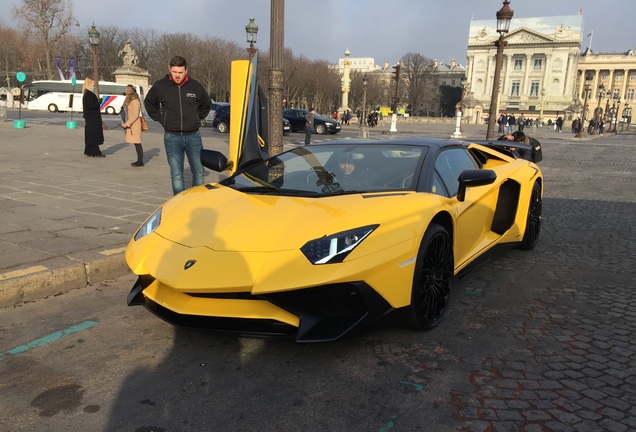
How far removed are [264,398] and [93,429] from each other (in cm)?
78

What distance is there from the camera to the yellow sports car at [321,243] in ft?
8.66

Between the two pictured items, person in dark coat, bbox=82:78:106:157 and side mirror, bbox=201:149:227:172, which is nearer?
side mirror, bbox=201:149:227:172

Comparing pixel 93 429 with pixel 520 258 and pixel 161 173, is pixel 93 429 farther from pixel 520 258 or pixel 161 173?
pixel 161 173

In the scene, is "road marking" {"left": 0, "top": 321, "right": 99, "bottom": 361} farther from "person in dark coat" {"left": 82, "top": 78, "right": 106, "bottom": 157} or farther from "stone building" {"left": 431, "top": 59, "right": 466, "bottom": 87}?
"stone building" {"left": 431, "top": 59, "right": 466, "bottom": 87}

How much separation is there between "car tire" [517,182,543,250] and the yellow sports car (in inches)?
49.0

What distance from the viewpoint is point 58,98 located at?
44.0 m

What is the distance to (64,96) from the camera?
144 ft

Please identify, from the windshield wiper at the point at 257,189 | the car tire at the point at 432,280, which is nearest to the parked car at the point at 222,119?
the windshield wiper at the point at 257,189

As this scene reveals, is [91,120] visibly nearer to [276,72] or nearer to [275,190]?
[276,72]

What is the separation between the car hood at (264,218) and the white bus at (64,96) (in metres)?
42.8

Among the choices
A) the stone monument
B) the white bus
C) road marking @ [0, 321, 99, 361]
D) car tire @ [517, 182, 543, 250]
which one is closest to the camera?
road marking @ [0, 321, 99, 361]

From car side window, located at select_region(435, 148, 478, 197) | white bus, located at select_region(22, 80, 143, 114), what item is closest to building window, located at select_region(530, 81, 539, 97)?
white bus, located at select_region(22, 80, 143, 114)

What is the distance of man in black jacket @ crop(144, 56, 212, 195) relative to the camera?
607 centimetres

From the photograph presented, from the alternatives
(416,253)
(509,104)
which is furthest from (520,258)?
(509,104)
